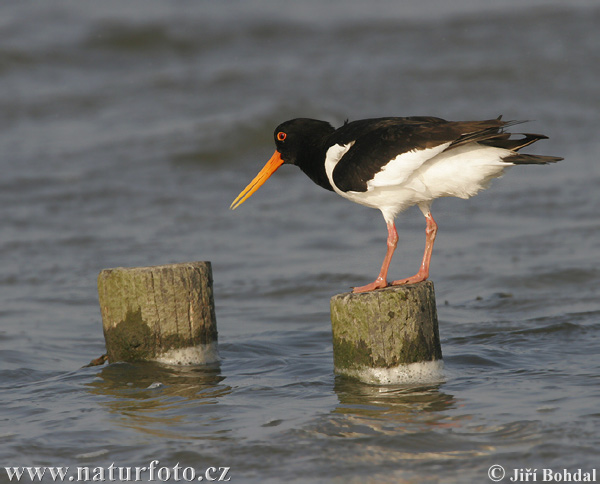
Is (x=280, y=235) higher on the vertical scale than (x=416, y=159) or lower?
lower

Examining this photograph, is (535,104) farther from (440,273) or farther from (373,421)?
(373,421)

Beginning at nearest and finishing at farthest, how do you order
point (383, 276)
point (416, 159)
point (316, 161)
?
1. point (416, 159)
2. point (383, 276)
3. point (316, 161)

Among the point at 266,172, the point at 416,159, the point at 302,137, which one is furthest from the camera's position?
the point at 266,172

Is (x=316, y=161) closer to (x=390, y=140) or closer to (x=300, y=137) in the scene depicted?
(x=300, y=137)

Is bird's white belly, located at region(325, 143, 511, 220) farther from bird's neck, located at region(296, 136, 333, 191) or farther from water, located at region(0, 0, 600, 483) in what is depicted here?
water, located at region(0, 0, 600, 483)

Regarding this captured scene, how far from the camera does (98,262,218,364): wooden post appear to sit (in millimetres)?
5730

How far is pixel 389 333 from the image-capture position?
517 cm

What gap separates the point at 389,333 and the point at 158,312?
1640 millimetres

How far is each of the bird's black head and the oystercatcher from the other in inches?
12.8

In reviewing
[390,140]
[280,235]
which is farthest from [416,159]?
[280,235]

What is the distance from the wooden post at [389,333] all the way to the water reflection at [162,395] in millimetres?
942

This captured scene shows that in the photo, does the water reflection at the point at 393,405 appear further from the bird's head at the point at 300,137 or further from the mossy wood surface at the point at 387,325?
the bird's head at the point at 300,137

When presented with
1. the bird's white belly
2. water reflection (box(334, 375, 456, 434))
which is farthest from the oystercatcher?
water reflection (box(334, 375, 456, 434))

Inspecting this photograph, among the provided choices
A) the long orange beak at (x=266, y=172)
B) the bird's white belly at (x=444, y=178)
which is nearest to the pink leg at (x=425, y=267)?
the bird's white belly at (x=444, y=178)
